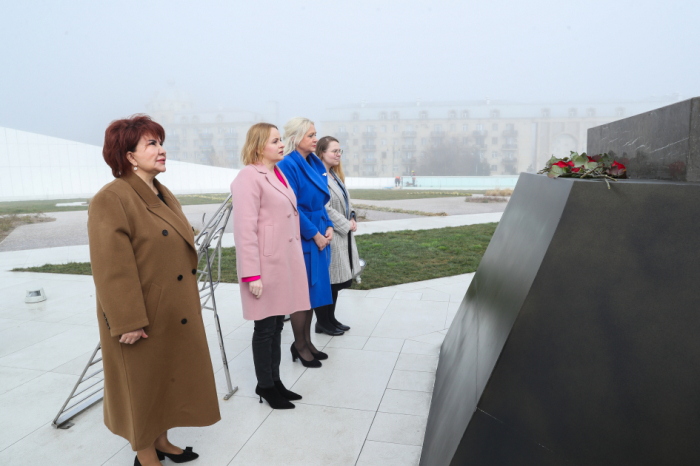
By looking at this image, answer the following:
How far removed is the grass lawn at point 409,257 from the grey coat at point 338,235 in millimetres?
1889

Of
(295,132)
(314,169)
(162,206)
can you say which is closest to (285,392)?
(162,206)

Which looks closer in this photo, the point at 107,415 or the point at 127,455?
the point at 107,415

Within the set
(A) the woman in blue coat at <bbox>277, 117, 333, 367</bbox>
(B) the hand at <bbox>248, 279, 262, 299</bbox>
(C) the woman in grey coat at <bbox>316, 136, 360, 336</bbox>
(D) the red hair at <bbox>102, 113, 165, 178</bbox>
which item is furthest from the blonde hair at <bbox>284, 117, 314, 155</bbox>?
(D) the red hair at <bbox>102, 113, 165, 178</bbox>

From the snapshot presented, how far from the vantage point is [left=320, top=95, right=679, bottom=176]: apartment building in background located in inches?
2911

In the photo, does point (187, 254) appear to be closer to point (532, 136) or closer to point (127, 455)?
point (127, 455)

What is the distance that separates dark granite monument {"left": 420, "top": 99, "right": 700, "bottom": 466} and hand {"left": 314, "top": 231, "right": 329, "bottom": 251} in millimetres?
1776

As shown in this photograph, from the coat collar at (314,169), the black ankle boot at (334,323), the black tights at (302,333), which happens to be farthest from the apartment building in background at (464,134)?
the black tights at (302,333)

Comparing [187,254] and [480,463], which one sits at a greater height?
[187,254]

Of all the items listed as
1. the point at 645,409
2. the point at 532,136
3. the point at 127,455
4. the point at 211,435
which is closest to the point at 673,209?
the point at 645,409

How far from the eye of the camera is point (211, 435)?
253 centimetres

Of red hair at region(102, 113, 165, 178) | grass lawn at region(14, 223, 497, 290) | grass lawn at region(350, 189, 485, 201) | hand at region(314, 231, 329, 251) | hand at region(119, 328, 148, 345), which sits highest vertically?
red hair at region(102, 113, 165, 178)

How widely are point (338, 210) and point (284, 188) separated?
102 centimetres

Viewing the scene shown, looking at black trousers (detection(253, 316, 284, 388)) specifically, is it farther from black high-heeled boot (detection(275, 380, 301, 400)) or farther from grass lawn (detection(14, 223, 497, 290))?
grass lawn (detection(14, 223, 497, 290))

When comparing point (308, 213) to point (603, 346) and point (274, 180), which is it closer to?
point (274, 180)
